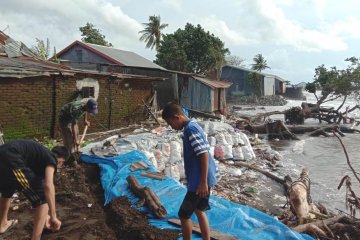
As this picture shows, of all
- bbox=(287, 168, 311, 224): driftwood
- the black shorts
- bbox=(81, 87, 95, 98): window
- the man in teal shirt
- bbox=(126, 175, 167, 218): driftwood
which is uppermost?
bbox=(81, 87, 95, 98): window

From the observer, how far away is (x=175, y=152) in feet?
29.4

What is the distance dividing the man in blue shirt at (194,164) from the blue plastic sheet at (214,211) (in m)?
0.82

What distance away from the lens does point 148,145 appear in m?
8.77

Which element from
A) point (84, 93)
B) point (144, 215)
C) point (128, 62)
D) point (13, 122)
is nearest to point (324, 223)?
point (144, 215)

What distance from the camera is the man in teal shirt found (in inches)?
260

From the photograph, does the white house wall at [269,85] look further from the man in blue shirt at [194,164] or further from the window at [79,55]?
the man in blue shirt at [194,164]

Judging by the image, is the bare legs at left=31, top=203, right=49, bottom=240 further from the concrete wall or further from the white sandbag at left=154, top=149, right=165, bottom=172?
the concrete wall

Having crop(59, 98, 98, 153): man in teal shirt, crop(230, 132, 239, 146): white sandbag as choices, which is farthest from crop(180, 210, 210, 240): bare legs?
crop(230, 132, 239, 146): white sandbag

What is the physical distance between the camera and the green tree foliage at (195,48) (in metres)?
35.9

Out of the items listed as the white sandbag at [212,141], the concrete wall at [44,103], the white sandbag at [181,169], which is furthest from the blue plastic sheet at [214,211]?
the white sandbag at [212,141]

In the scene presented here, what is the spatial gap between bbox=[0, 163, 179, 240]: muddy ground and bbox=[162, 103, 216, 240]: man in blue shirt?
0.80 metres

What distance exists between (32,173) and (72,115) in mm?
3567

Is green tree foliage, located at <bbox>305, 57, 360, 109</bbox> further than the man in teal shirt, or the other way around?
green tree foliage, located at <bbox>305, 57, 360, 109</bbox>

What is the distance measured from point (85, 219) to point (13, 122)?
213 inches
